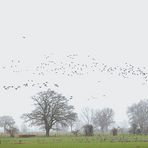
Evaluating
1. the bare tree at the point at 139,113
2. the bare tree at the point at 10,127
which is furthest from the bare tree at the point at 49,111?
the bare tree at the point at 139,113

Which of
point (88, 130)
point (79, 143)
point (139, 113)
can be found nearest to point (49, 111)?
point (88, 130)

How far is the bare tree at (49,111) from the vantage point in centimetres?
8269

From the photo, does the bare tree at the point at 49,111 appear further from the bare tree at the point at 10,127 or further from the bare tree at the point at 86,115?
the bare tree at the point at 86,115

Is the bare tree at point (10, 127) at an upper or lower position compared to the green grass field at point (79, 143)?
upper

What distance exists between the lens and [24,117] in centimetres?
8300

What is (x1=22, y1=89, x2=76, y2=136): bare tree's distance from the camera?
271 feet

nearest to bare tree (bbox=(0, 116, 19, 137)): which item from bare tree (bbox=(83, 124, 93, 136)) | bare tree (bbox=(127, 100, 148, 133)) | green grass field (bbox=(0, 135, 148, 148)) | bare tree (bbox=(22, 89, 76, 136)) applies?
bare tree (bbox=(22, 89, 76, 136))

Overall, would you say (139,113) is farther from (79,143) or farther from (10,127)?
(79,143)

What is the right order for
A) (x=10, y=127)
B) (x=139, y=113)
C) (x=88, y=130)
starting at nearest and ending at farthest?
(x=88, y=130) < (x=10, y=127) < (x=139, y=113)

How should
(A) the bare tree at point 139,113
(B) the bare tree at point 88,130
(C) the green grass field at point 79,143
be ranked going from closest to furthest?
(C) the green grass field at point 79,143, (B) the bare tree at point 88,130, (A) the bare tree at point 139,113

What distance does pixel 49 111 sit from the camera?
83688mm

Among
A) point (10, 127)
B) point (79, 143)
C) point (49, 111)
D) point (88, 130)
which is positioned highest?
point (49, 111)

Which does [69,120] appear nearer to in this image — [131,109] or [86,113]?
[131,109]

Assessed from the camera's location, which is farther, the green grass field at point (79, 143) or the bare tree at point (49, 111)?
the bare tree at point (49, 111)
